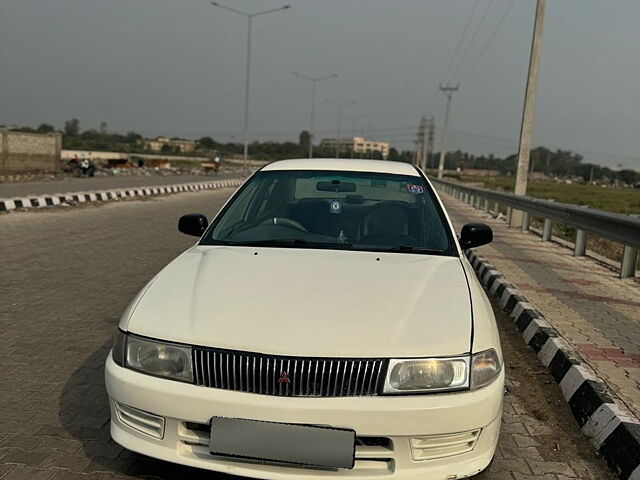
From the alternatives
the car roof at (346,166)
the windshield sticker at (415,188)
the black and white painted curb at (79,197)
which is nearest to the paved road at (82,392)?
the windshield sticker at (415,188)

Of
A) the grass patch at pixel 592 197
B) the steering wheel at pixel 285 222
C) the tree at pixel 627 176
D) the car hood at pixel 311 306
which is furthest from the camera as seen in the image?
the tree at pixel 627 176

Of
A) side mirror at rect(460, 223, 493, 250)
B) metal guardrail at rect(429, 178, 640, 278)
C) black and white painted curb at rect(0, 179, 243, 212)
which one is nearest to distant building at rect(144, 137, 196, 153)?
black and white painted curb at rect(0, 179, 243, 212)

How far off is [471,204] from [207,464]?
23.5 metres

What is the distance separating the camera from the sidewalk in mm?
4086

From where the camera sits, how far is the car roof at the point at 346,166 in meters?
4.41

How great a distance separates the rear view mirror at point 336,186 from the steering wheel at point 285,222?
0.46 metres

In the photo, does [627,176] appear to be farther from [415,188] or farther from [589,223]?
[415,188]

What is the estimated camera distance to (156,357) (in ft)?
8.24

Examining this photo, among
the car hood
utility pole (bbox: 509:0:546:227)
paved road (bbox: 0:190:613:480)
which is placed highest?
utility pole (bbox: 509:0:546:227)

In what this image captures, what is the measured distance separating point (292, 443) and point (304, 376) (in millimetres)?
251

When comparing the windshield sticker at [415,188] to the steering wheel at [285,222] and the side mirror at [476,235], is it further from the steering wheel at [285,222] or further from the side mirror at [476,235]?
the steering wheel at [285,222]

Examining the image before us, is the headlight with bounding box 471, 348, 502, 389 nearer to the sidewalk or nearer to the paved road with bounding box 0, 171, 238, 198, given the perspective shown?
the sidewalk

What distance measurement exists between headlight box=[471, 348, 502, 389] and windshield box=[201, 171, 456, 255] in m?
1.08

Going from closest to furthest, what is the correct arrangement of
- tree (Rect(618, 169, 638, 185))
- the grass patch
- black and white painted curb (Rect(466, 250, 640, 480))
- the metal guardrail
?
black and white painted curb (Rect(466, 250, 640, 480)) < the metal guardrail < the grass patch < tree (Rect(618, 169, 638, 185))
